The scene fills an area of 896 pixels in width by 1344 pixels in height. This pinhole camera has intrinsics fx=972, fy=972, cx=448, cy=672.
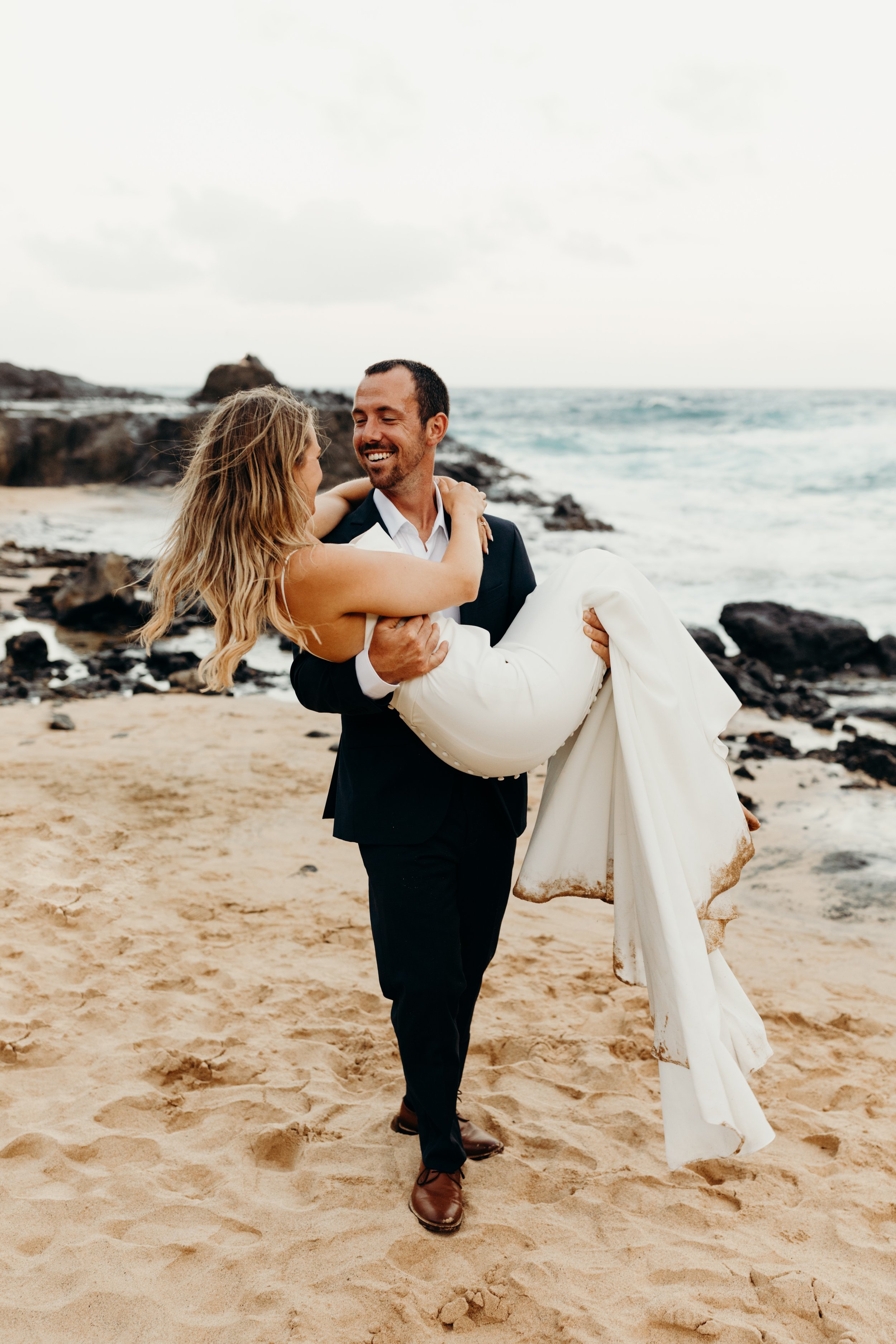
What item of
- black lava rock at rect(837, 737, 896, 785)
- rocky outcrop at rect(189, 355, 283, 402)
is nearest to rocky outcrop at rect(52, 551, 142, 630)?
black lava rock at rect(837, 737, 896, 785)

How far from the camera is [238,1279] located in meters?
2.60

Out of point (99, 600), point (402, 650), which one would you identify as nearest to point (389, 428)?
point (402, 650)

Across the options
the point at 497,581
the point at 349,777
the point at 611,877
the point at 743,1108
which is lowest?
the point at 743,1108

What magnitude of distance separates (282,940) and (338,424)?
65.0ft

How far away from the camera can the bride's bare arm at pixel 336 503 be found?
3064 millimetres

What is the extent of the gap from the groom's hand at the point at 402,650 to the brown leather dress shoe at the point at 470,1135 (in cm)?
156

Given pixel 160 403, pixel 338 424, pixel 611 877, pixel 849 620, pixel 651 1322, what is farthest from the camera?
pixel 160 403

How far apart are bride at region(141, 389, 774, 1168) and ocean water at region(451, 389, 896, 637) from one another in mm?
10360

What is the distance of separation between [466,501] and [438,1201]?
82.5 inches

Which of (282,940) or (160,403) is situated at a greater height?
(160,403)

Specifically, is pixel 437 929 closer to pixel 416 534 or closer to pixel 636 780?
pixel 636 780

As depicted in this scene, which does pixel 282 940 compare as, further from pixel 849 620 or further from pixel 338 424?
pixel 338 424

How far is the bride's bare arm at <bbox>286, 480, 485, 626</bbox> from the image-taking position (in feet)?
8.23

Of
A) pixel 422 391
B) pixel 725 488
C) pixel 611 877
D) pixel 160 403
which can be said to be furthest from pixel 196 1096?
pixel 160 403
